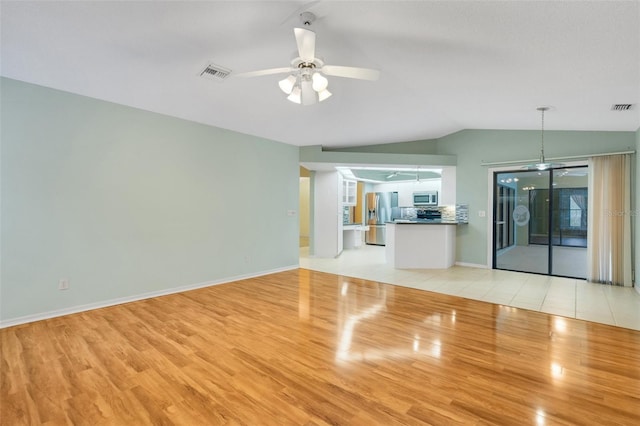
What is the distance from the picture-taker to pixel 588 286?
495 cm

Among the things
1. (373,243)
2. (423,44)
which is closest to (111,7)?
(423,44)

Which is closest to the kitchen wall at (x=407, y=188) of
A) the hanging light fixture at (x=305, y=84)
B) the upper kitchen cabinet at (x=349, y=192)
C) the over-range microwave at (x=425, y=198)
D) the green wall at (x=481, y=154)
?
the over-range microwave at (x=425, y=198)

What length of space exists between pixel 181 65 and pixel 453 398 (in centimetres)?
390

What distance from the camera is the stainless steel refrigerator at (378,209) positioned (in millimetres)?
10375

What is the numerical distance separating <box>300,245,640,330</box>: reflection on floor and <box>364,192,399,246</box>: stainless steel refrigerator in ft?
11.0

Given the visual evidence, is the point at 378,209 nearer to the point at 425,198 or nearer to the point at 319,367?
the point at 425,198

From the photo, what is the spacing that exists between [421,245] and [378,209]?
4.12 metres

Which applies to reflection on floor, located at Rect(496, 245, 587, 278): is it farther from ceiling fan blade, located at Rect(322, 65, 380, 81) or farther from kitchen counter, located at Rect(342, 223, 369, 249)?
ceiling fan blade, located at Rect(322, 65, 380, 81)

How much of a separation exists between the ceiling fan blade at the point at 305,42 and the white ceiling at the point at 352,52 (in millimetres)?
Result: 380

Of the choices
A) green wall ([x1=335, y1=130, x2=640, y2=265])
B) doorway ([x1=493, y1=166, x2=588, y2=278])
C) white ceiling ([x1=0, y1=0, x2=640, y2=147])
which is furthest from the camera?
doorway ([x1=493, y1=166, x2=588, y2=278])

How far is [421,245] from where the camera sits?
6371mm

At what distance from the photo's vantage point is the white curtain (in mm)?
4902

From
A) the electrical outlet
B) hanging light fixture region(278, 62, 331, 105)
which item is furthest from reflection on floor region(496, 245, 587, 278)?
the electrical outlet

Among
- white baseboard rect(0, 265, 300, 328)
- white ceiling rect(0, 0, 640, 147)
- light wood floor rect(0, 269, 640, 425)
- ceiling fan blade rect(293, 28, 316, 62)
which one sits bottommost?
light wood floor rect(0, 269, 640, 425)
